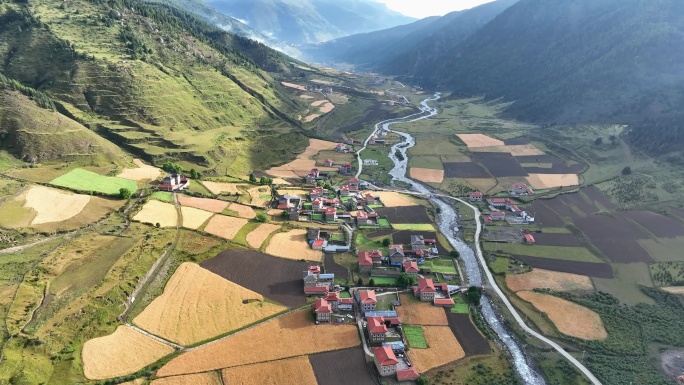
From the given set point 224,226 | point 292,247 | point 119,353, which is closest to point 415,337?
point 292,247

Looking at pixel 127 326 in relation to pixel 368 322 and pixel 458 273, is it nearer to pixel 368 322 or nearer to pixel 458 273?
pixel 368 322

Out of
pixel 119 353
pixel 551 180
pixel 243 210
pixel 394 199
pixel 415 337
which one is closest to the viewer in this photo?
pixel 119 353

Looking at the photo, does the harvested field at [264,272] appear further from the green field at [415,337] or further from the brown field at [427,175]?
the brown field at [427,175]

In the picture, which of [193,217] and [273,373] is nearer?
[273,373]

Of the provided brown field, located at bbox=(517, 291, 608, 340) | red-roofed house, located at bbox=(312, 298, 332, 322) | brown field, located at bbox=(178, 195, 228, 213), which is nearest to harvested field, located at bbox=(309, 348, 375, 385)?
red-roofed house, located at bbox=(312, 298, 332, 322)

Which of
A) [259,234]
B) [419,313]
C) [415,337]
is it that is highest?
[419,313]

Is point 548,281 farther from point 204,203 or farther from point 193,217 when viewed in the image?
point 204,203

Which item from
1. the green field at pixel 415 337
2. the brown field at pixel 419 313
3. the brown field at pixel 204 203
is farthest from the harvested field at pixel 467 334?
the brown field at pixel 204 203
